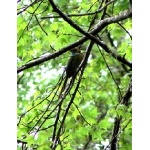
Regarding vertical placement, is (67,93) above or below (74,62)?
below

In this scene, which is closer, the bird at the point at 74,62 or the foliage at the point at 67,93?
the foliage at the point at 67,93

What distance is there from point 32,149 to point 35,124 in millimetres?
87

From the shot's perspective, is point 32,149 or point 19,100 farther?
point 19,100

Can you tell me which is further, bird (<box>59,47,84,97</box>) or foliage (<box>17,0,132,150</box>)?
bird (<box>59,47,84,97</box>)

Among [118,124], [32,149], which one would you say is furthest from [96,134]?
[32,149]
